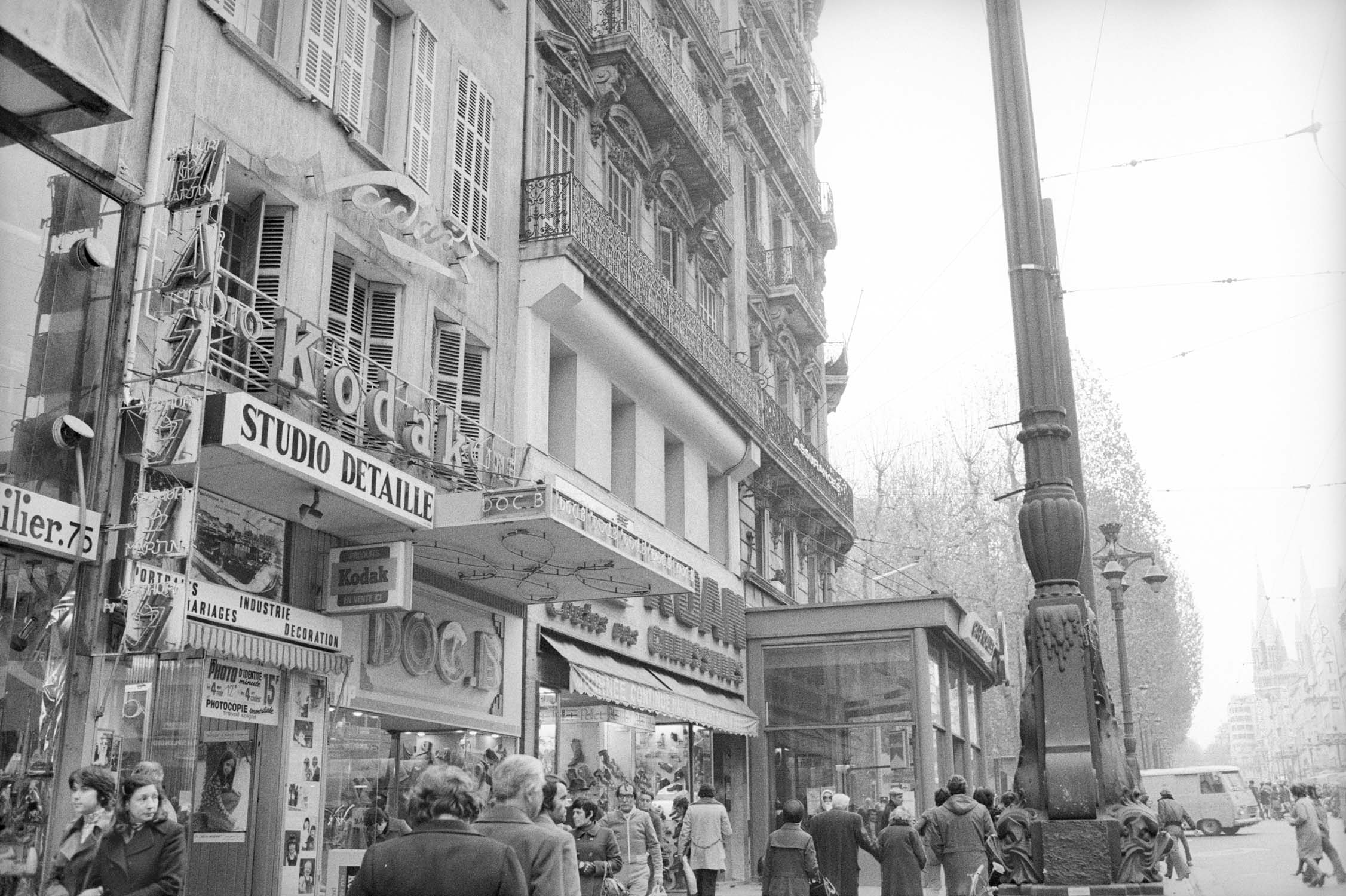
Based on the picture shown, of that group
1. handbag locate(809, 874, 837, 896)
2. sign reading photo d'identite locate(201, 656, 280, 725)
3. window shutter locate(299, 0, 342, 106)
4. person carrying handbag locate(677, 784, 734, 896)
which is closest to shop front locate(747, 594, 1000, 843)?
person carrying handbag locate(677, 784, 734, 896)

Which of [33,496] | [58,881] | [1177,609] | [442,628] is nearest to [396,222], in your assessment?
[442,628]

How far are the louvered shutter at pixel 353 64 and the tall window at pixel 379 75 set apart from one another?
259 mm

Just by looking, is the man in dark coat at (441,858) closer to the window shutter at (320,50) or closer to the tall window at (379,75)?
the window shutter at (320,50)

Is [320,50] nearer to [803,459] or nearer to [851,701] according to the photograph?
[851,701]

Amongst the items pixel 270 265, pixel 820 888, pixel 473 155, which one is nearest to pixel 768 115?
pixel 473 155

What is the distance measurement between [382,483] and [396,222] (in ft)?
12.6

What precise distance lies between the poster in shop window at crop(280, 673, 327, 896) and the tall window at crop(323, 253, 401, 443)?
127 inches

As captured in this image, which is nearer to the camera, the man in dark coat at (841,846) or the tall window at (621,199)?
the man in dark coat at (841,846)

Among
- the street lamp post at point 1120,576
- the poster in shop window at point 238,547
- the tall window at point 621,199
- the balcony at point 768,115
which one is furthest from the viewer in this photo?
the balcony at point 768,115

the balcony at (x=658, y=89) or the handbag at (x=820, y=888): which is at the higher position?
the balcony at (x=658, y=89)

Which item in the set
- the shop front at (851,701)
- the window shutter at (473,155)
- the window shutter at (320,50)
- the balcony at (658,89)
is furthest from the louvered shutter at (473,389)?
the shop front at (851,701)

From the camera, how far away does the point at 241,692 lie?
11.5 metres

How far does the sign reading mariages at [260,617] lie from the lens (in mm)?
10680

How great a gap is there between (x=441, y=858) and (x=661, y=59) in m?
20.1
